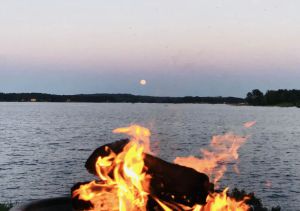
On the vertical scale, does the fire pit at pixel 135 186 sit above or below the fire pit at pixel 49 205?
above

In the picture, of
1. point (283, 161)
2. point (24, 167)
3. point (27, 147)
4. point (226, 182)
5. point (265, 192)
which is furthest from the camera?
point (27, 147)

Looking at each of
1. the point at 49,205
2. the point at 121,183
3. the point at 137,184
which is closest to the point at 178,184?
the point at 137,184

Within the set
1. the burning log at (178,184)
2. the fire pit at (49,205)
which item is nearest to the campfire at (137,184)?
the burning log at (178,184)

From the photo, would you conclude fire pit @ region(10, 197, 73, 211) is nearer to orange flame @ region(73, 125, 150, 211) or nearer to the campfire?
the campfire

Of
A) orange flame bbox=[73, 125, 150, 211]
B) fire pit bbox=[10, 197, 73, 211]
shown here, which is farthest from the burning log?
fire pit bbox=[10, 197, 73, 211]

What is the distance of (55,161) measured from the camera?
5603cm

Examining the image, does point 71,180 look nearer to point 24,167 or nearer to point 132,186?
point 24,167

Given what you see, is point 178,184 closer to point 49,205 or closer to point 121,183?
point 121,183

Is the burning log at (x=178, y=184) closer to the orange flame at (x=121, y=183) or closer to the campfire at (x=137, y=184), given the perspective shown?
the campfire at (x=137, y=184)

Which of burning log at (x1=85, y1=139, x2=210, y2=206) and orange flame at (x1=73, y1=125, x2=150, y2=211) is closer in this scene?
burning log at (x1=85, y1=139, x2=210, y2=206)

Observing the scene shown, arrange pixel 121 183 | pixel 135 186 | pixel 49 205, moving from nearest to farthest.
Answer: pixel 135 186 < pixel 121 183 < pixel 49 205

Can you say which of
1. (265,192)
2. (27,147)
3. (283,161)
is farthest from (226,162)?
(27,147)

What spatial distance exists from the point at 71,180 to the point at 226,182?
13448 mm

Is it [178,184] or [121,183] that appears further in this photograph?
[121,183]
